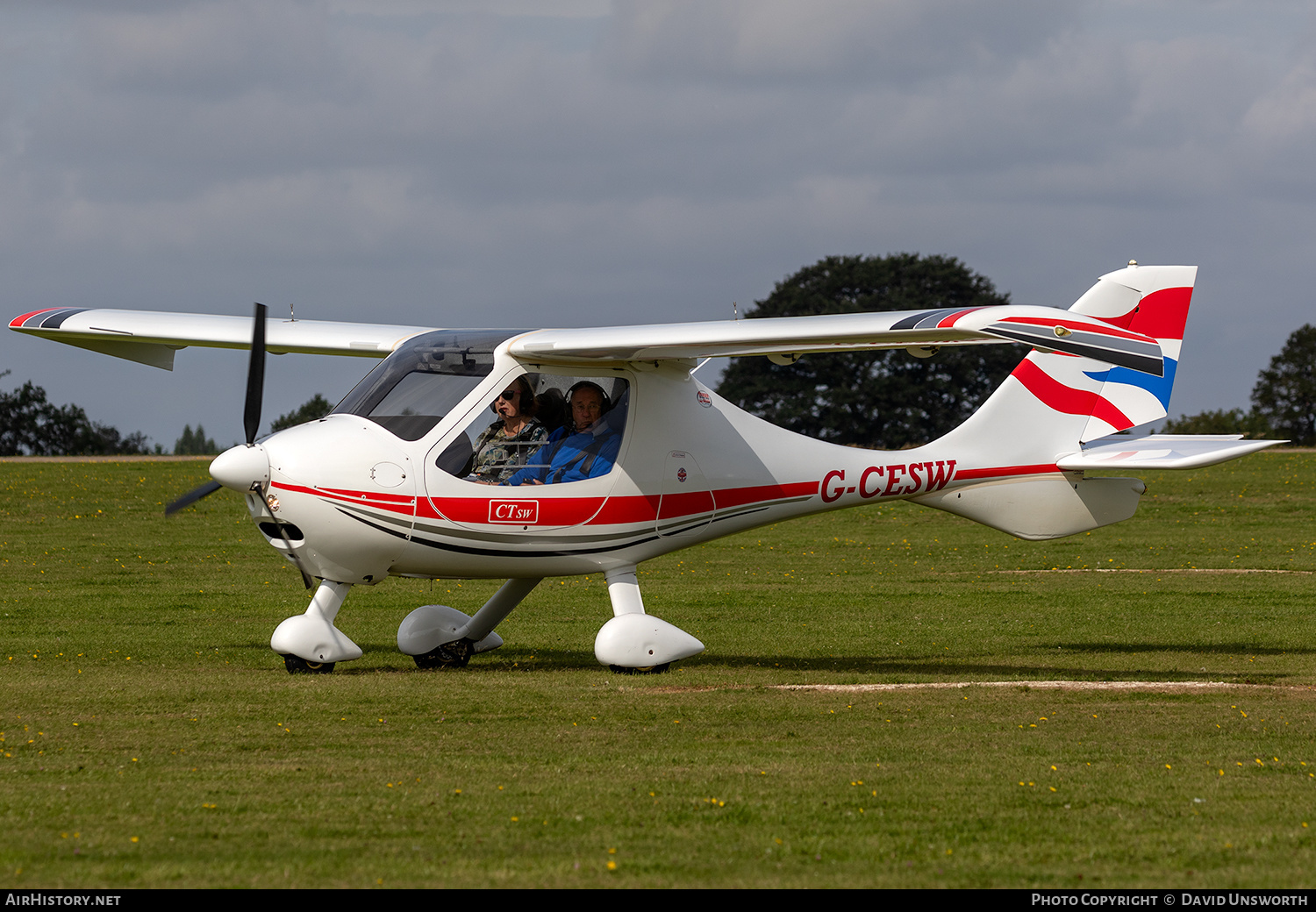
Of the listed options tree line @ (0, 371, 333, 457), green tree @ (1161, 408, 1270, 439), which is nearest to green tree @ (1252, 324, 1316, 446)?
green tree @ (1161, 408, 1270, 439)

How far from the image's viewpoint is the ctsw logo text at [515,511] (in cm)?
1362

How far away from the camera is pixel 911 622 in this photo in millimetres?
19812

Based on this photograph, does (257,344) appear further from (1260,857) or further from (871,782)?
(1260,857)

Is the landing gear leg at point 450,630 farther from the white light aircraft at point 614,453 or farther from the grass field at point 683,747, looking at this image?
the grass field at point 683,747

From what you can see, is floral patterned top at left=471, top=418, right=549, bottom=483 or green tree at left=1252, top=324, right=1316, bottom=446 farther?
green tree at left=1252, top=324, right=1316, bottom=446

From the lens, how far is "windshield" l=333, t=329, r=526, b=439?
13.4 metres

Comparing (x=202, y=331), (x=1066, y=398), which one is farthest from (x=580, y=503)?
(x=1066, y=398)

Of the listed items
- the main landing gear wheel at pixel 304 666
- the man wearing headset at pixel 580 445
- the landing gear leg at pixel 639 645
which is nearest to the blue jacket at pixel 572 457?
the man wearing headset at pixel 580 445

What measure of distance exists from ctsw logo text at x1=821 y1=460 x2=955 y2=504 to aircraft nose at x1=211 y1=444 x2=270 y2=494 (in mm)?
6078

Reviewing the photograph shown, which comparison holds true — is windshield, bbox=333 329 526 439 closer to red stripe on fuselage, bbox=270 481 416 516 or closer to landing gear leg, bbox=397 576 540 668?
red stripe on fuselage, bbox=270 481 416 516

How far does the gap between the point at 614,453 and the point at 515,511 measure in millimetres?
1201

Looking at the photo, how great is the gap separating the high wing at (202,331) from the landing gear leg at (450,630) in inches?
122

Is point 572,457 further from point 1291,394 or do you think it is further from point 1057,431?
point 1291,394
